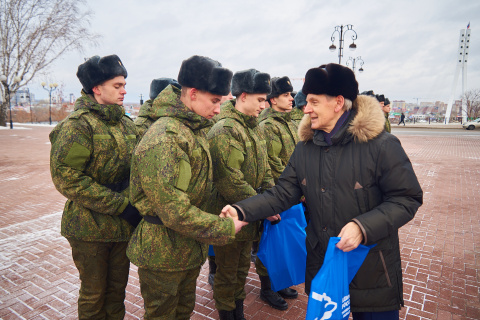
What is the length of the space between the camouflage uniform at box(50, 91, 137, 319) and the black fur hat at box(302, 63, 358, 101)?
166 cm

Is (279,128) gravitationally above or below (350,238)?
above

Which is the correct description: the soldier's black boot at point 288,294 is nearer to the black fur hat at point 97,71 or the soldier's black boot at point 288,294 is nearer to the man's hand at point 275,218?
the man's hand at point 275,218

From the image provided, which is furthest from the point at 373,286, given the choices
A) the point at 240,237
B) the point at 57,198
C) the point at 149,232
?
the point at 57,198

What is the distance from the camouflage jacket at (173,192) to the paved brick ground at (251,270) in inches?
59.2

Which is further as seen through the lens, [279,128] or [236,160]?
[279,128]

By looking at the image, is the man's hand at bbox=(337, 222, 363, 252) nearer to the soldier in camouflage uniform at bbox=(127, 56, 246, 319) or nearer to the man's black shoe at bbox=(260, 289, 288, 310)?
the soldier in camouflage uniform at bbox=(127, 56, 246, 319)

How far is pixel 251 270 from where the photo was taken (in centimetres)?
448

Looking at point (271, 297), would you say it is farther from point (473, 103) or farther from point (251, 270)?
point (473, 103)

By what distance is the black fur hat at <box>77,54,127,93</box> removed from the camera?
271 cm

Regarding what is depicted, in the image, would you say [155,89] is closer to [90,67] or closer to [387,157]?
[90,67]

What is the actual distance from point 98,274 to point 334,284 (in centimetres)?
186

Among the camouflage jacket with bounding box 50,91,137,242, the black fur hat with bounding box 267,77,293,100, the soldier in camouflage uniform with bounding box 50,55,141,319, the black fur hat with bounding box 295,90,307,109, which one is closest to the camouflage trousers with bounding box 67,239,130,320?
the soldier in camouflage uniform with bounding box 50,55,141,319

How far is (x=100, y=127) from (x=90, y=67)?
52cm

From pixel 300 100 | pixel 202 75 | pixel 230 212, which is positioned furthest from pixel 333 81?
pixel 300 100
